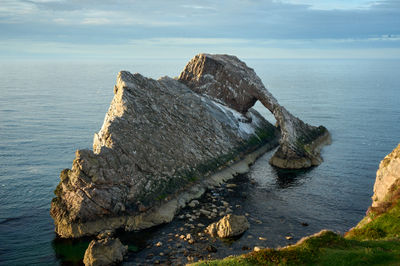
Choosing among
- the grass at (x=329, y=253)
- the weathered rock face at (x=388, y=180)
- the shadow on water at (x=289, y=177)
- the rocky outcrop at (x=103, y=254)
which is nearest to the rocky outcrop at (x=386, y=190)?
the weathered rock face at (x=388, y=180)

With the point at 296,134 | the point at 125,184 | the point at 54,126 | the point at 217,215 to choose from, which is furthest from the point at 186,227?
the point at 54,126

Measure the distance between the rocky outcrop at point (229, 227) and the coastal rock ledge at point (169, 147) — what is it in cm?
739

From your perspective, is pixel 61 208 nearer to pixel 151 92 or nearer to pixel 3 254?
pixel 3 254

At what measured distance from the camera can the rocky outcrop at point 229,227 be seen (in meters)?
43.8

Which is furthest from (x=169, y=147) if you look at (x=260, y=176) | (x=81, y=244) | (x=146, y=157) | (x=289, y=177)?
(x=289, y=177)

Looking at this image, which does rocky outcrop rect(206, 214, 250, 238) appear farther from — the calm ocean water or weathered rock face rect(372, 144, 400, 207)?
weathered rock face rect(372, 144, 400, 207)

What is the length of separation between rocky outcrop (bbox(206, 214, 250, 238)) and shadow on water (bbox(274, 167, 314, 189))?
19.4 metres

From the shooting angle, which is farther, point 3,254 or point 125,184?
point 125,184

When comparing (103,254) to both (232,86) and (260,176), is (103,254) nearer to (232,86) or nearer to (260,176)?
(260,176)

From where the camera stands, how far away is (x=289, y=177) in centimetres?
6831

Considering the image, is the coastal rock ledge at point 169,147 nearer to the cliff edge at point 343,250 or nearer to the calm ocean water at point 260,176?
the calm ocean water at point 260,176

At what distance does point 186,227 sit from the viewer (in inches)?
1845

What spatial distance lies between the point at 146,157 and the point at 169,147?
658 cm

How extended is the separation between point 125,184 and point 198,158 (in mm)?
18432
